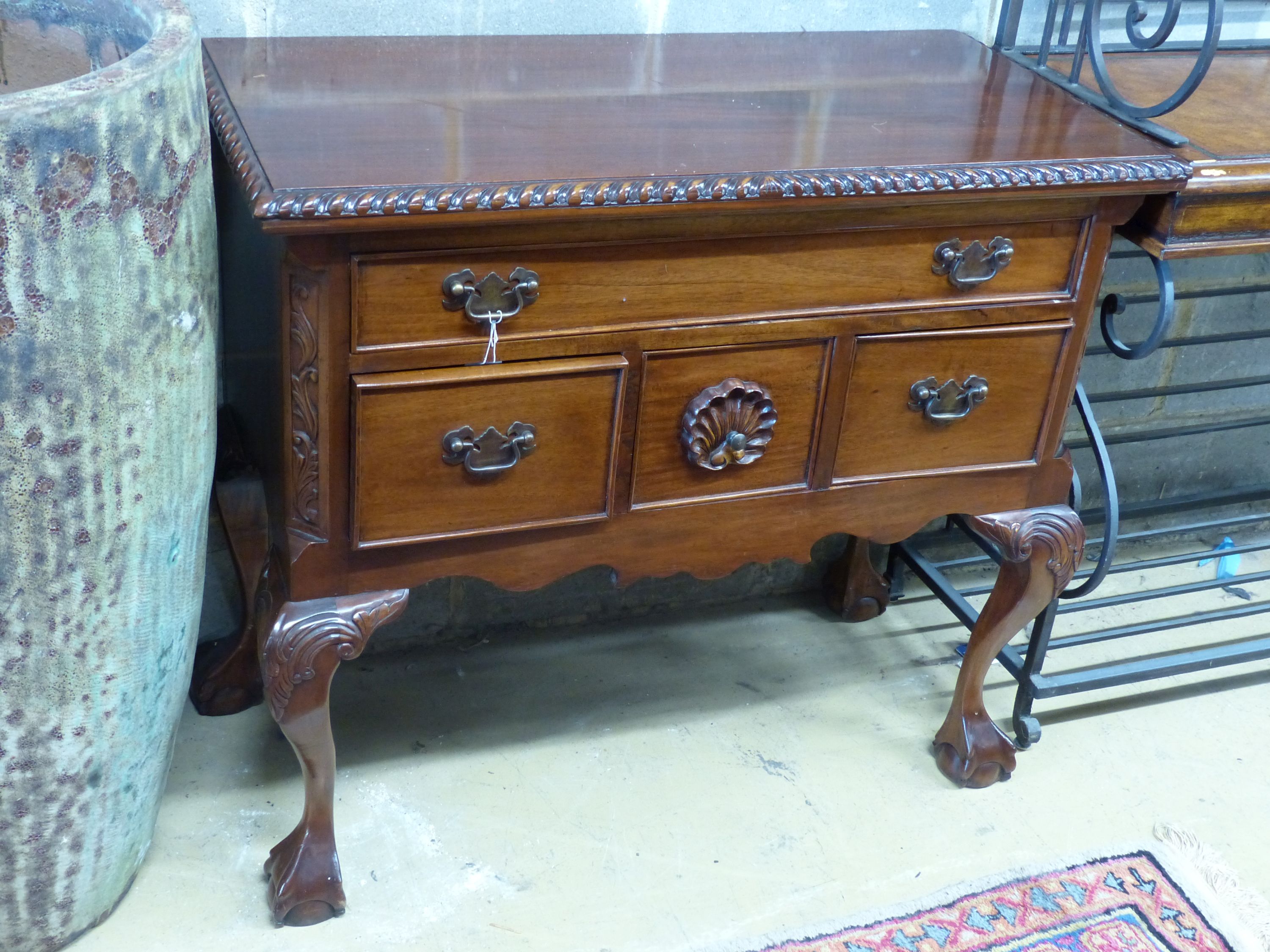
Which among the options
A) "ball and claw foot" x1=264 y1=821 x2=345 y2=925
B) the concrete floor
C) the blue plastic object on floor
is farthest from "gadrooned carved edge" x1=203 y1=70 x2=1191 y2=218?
the blue plastic object on floor

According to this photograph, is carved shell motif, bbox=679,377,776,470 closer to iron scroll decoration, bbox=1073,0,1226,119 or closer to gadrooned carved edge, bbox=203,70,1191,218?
gadrooned carved edge, bbox=203,70,1191,218

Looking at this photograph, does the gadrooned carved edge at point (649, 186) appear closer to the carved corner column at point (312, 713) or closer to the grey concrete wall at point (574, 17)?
the grey concrete wall at point (574, 17)

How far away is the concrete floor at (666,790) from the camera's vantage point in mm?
1606

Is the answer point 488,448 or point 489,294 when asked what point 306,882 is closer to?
point 488,448

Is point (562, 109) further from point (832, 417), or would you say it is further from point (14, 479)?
point (14, 479)

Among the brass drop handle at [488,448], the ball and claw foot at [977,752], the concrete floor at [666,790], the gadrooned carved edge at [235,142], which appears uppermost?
the gadrooned carved edge at [235,142]

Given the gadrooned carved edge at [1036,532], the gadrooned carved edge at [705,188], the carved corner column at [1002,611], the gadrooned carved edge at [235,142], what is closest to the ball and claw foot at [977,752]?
the carved corner column at [1002,611]

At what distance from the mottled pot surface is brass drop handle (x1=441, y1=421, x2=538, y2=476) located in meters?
0.26

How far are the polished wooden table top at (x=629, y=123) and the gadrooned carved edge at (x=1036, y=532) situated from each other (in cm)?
45

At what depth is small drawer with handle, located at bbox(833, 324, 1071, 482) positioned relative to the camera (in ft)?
4.89

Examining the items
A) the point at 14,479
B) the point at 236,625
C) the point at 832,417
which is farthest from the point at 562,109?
the point at 236,625

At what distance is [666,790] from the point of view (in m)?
1.81

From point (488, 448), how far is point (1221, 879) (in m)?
1.14

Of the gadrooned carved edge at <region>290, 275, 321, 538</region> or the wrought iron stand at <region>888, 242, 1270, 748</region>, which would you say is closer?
the gadrooned carved edge at <region>290, 275, 321, 538</region>
